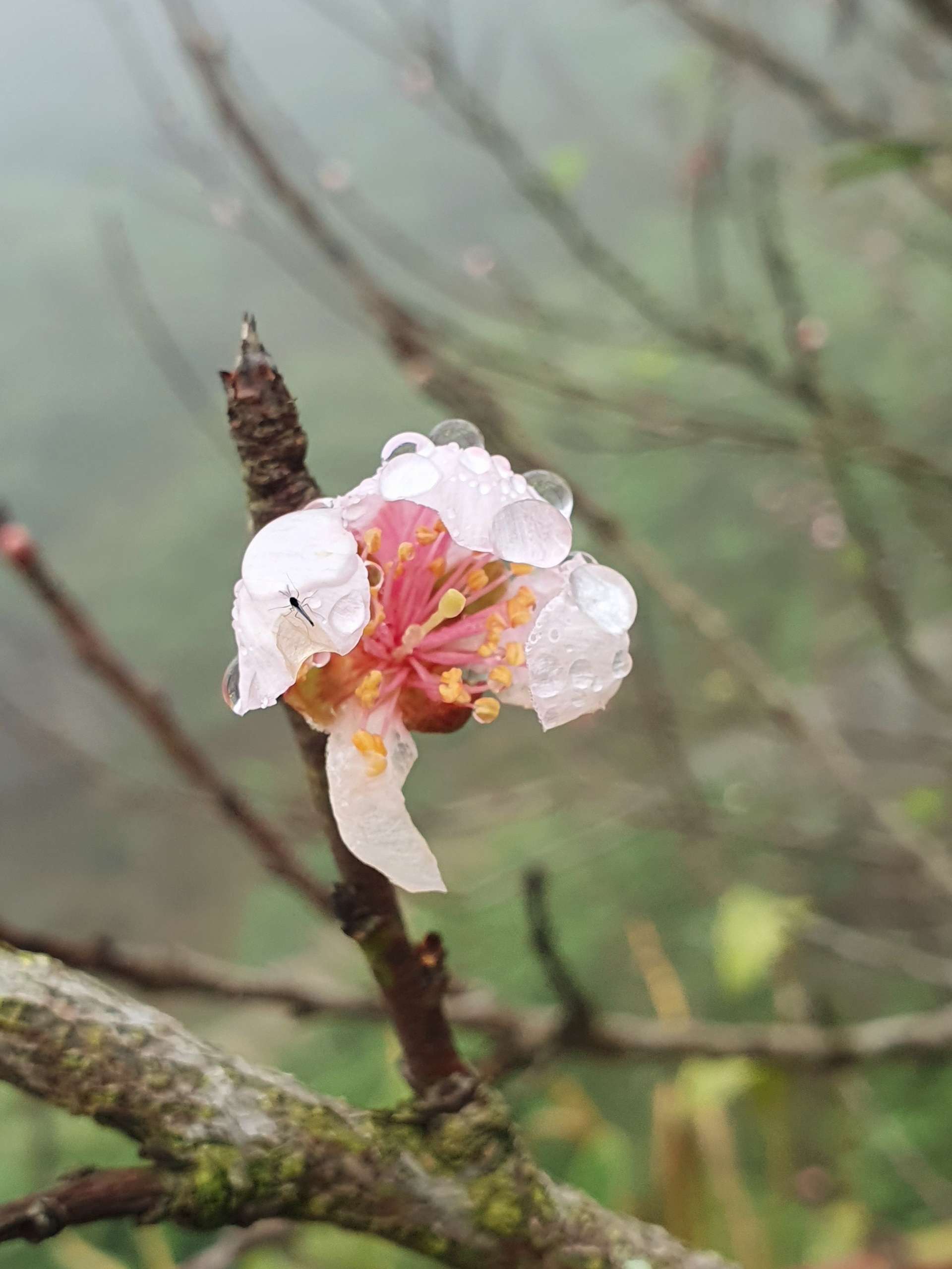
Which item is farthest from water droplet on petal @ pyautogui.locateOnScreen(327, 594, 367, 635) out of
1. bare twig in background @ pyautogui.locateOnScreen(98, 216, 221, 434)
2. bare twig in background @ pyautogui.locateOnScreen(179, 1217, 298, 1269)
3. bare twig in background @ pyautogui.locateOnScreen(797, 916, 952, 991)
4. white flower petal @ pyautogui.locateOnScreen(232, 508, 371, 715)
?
bare twig in background @ pyautogui.locateOnScreen(98, 216, 221, 434)

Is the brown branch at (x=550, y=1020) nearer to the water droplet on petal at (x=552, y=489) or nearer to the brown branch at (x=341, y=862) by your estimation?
the brown branch at (x=341, y=862)

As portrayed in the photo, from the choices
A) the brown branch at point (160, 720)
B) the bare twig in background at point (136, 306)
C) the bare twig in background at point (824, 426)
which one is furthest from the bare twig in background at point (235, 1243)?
the bare twig in background at point (136, 306)

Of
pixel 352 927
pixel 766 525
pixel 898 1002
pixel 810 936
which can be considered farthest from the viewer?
pixel 766 525

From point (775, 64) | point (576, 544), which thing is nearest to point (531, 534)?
point (775, 64)

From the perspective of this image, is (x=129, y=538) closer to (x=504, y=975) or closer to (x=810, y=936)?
(x=504, y=975)

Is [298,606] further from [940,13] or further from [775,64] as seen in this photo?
[775,64]

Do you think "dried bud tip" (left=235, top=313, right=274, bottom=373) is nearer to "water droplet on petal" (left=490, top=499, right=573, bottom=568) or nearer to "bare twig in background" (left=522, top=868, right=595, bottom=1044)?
"water droplet on petal" (left=490, top=499, right=573, bottom=568)

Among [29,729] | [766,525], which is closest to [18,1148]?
[29,729]
